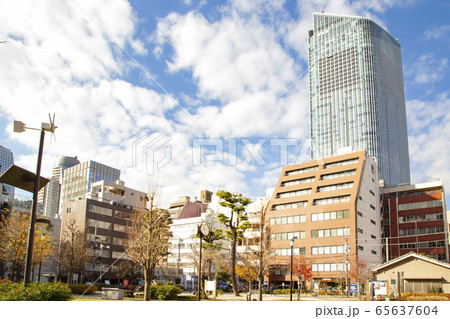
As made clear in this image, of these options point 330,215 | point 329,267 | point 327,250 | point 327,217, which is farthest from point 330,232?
point 329,267

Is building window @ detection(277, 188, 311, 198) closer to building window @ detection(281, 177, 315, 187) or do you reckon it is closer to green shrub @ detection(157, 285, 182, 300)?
building window @ detection(281, 177, 315, 187)

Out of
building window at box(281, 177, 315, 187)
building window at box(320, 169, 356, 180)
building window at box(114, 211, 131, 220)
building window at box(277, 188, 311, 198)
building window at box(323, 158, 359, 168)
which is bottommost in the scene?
building window at box(114, 211, 131, 220)

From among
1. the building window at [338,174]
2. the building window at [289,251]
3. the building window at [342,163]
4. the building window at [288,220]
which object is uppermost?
the building window at [342,163]

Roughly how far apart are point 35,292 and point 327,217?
7069 cm

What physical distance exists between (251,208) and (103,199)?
35316 millimetres

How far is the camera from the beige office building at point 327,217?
73812 millimetres

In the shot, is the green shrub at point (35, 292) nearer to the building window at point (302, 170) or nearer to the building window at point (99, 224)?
the building window at point (99, 224)

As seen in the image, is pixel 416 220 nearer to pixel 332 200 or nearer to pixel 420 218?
pixel 420 218

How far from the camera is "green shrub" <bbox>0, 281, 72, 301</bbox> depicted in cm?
1284

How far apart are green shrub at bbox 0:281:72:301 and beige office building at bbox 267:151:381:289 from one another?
61284 millimetres

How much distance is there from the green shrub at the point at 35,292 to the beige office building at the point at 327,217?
6128 centimetres

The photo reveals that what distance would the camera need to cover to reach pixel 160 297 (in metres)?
29.1

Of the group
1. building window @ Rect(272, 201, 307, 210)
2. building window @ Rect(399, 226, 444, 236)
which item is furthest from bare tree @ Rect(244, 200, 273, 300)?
building window @ Rect(399, 226, 444, 236)

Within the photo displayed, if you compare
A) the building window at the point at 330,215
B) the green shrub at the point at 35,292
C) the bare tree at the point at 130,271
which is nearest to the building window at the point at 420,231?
the building window at the point at 330,215
